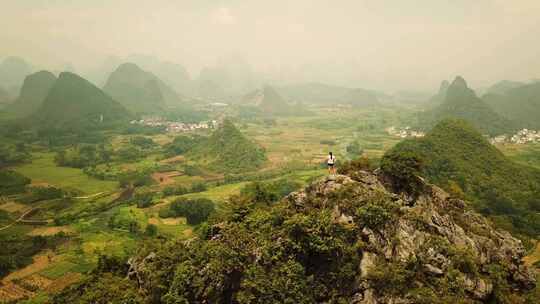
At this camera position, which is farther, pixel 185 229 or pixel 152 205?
pixel 152 205

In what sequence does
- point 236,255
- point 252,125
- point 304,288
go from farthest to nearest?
1. point 252,125
2. point 236,255
3. point 304,288

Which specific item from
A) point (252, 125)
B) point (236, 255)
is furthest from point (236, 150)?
point (252, 125)

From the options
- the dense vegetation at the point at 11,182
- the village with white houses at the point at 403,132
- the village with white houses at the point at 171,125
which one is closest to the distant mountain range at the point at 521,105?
the village with white houses at the point at 403,132

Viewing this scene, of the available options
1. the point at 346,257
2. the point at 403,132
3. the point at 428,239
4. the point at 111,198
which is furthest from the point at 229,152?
the point at 403,132

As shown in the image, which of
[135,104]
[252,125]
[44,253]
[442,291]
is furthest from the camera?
[135,104]

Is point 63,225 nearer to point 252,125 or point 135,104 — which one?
point 252,125
